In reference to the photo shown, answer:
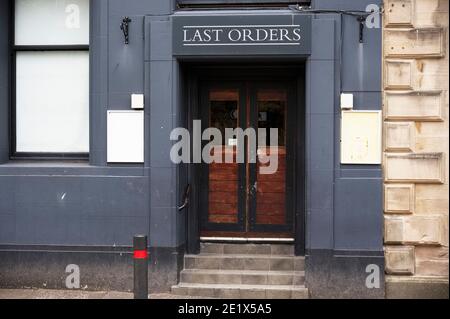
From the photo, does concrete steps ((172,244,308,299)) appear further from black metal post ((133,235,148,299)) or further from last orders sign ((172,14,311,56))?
last orders sign ((172,14,311,56))

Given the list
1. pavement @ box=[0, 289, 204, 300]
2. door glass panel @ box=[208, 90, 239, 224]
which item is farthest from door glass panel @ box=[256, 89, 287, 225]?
pavement @ box=[0, 289, 204, 300]

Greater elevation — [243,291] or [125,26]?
[125,26]

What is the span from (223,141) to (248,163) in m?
0.49

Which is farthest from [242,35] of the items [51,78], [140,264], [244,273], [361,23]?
[140,264]

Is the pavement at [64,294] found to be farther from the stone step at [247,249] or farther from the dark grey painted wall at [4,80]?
the dark grey painted wall at [4,80]

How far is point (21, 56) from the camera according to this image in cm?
883

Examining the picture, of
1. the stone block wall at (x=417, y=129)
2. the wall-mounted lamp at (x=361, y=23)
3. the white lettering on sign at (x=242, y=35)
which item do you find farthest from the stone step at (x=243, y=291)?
the wall-mounted lamp at (x=361, y=23)

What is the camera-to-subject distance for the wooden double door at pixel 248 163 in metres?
8.70

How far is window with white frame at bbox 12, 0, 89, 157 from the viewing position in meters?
8.69

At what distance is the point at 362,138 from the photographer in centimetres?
798

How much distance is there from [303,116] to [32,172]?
389 centimetres

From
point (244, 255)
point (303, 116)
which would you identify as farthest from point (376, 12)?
point (244, 255)

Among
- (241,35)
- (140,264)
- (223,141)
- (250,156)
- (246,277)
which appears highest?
(241,35)

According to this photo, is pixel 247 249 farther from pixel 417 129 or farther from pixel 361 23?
pixel 361 23
